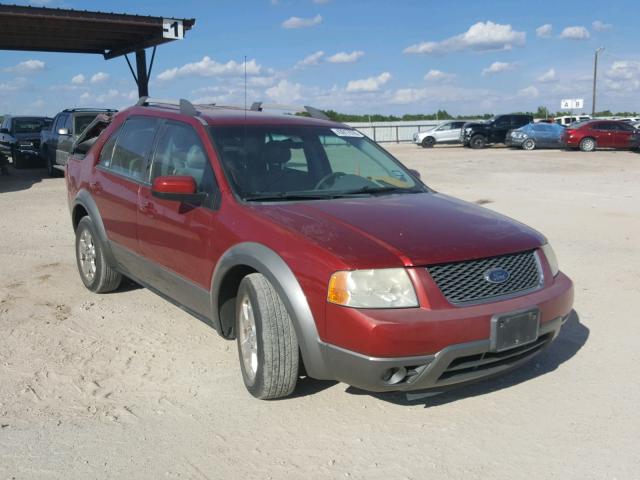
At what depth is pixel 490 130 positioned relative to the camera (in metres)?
33.4

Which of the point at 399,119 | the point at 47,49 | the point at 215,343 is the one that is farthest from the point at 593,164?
the point at 399,119

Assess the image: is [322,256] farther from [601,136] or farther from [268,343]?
[601,136]

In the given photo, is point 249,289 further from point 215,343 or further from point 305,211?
point 215,343

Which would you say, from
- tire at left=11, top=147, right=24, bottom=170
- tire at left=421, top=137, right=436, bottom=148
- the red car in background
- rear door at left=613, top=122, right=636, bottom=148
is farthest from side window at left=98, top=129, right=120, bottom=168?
tire at left=421, top=137, right=436, bottom=148

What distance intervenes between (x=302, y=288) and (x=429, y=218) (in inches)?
36.9

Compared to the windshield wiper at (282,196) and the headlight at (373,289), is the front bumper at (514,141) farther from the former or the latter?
the headlight at (373,289)

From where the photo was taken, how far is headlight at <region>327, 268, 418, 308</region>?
126 inches

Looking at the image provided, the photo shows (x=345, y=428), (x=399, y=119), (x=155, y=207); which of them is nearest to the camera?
(x=345, y=428)

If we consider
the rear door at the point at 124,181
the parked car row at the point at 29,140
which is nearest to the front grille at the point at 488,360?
the rear door at the point at 124,181

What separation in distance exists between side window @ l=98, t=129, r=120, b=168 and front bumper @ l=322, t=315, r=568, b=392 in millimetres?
3235

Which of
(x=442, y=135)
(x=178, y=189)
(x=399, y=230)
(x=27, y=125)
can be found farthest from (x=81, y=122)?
(x=442, y=135)

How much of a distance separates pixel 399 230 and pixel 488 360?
0.83m

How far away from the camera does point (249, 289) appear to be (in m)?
3.70

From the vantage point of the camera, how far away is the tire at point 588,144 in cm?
2892
